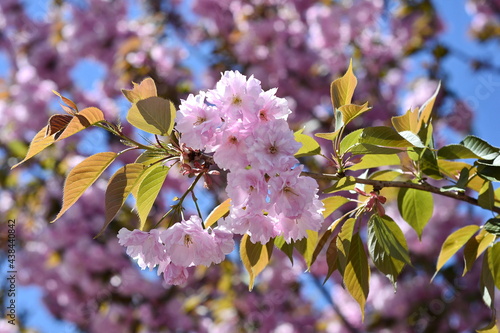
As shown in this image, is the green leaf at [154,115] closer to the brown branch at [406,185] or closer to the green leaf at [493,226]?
the brown branch at [406,185]

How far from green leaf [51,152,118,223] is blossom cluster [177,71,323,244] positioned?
0.13 meters

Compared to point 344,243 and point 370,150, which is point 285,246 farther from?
point 370,150

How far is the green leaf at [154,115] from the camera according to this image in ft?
2.31

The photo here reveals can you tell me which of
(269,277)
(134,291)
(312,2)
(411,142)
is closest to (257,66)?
(312,2)

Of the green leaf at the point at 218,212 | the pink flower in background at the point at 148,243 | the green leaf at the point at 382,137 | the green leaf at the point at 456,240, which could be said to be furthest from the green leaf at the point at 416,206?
the pink flower in background at the point at 148,243

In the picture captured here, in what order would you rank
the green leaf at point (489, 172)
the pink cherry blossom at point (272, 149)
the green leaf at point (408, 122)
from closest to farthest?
the pink cherry blossom at point (272, 149) < the green leaf at point (489, 172) < the green leaf at point (408, 122)

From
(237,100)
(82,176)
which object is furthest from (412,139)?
(82,176)

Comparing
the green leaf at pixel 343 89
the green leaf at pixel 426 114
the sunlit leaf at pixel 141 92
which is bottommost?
the green leaf at pixel 426 114

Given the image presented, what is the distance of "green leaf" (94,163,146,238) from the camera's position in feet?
2.32

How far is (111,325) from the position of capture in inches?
119

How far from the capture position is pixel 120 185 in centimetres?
71

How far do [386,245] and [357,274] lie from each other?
0.07 meters

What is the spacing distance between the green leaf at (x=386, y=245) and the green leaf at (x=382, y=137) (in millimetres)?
117

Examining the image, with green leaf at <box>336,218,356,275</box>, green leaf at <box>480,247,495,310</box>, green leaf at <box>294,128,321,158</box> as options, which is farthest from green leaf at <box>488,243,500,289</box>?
green leaf at <box>294,128,321,158</box>
